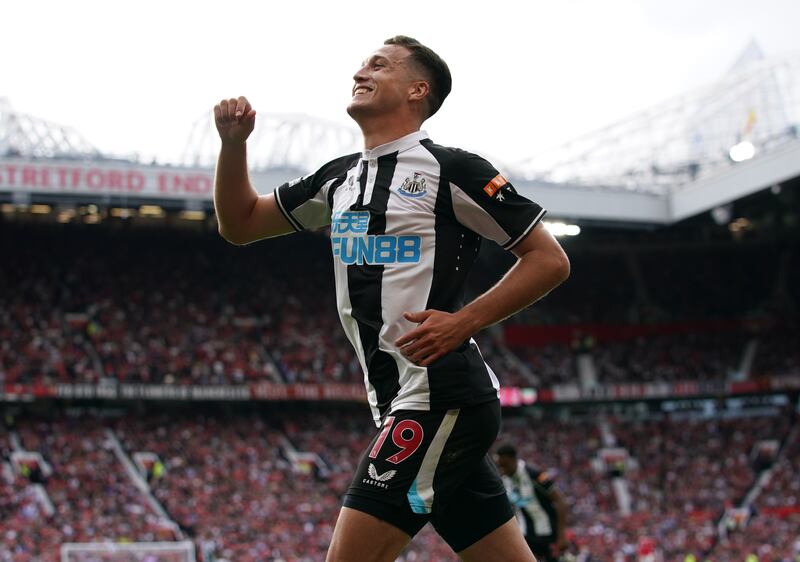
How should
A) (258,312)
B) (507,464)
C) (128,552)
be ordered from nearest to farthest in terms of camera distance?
(507,464), (128,552), (258,312)

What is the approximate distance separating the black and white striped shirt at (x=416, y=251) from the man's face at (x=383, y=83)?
16cm

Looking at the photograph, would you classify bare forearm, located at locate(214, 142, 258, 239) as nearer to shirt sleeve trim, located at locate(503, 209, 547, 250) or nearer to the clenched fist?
the clenched fist

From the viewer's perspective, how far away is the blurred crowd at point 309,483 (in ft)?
86.5

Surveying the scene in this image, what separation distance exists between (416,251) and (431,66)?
2.23 ft

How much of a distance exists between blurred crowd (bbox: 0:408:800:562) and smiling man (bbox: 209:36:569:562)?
22.3 m

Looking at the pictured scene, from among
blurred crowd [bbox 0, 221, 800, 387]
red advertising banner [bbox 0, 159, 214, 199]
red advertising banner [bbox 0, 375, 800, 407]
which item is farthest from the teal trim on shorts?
blurred crowd [bbox 0, 221, 800, 387]

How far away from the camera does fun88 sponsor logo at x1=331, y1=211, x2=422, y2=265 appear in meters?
3.33

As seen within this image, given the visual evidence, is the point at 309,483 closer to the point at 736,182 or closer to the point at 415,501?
the point at 736,182

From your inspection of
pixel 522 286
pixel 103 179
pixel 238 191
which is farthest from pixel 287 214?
pixel 103 179

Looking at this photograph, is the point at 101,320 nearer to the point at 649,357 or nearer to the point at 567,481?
the point at 567,481

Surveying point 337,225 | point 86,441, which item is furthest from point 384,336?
point 86,441

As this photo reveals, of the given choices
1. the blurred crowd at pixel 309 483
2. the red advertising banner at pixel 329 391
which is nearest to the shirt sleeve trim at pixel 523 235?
the blurred crowd at pixel 309 483

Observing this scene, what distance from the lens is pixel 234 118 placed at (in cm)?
357

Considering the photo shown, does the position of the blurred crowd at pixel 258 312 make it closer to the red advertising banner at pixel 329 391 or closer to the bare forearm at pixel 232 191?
the red advertising banner at pixel 329 391
